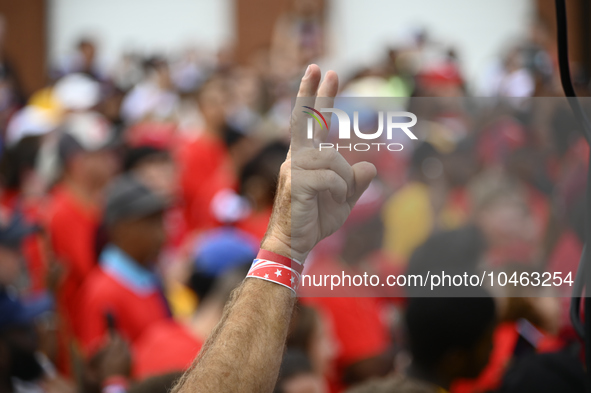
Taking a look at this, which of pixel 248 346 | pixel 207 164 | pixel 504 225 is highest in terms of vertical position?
pixel 248 346

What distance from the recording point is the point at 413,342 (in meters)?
1.92

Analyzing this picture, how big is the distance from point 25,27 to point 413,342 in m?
13.3

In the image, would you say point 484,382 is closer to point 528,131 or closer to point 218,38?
point 528,131

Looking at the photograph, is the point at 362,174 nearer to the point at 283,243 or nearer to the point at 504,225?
the point at 283,243

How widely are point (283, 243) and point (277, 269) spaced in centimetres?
5

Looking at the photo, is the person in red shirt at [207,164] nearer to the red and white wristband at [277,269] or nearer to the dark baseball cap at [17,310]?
the dark baseball cap at [17,310]

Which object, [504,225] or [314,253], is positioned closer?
[314,253]

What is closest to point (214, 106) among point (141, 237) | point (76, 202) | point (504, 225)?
point (76, 202)

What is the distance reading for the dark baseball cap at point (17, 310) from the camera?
243cm

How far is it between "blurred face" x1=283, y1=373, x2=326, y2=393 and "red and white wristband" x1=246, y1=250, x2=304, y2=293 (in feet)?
2.82

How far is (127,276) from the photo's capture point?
2.71 metres

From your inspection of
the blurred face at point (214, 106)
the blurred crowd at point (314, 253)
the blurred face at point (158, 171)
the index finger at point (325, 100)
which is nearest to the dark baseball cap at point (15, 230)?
the blurred crowd at point (314, 253)

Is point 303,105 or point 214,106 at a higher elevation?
point 303,105

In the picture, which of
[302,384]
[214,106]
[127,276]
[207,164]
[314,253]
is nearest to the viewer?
[314,253]
